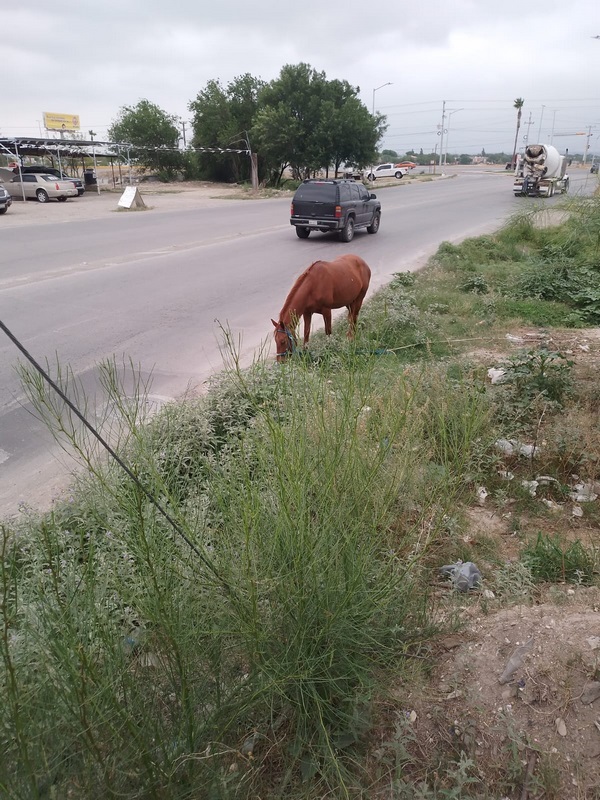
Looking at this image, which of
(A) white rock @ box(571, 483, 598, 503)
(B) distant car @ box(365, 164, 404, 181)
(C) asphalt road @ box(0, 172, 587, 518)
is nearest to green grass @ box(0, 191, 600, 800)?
(C) asphalt road @ box(0, 172, 587, 518)

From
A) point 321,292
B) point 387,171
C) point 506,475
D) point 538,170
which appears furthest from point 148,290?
point 387,171

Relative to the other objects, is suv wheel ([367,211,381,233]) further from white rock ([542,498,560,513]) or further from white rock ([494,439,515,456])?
white rock ([542,498,560,513])

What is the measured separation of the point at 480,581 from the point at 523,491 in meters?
1.31

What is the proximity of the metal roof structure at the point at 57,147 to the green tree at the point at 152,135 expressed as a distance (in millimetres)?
7767

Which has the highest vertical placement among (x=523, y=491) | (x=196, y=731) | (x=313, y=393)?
(x=313, y=393)

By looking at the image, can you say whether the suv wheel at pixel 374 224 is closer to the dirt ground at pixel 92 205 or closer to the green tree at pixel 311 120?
the dirt ground at pixel 92 205

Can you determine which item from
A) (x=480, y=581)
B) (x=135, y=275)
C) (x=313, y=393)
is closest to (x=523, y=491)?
(x=480, y=581)

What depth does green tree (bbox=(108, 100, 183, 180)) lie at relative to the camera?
163 feet

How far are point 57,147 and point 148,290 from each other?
32286 mm

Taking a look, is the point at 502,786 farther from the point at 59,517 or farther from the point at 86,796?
the point at 59,517

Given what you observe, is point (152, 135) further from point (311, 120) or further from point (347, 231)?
point (347, 231)

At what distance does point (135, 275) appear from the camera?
40.0 ft

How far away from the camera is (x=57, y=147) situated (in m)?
37.0

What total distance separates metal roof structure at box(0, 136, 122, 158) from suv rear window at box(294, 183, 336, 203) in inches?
874
